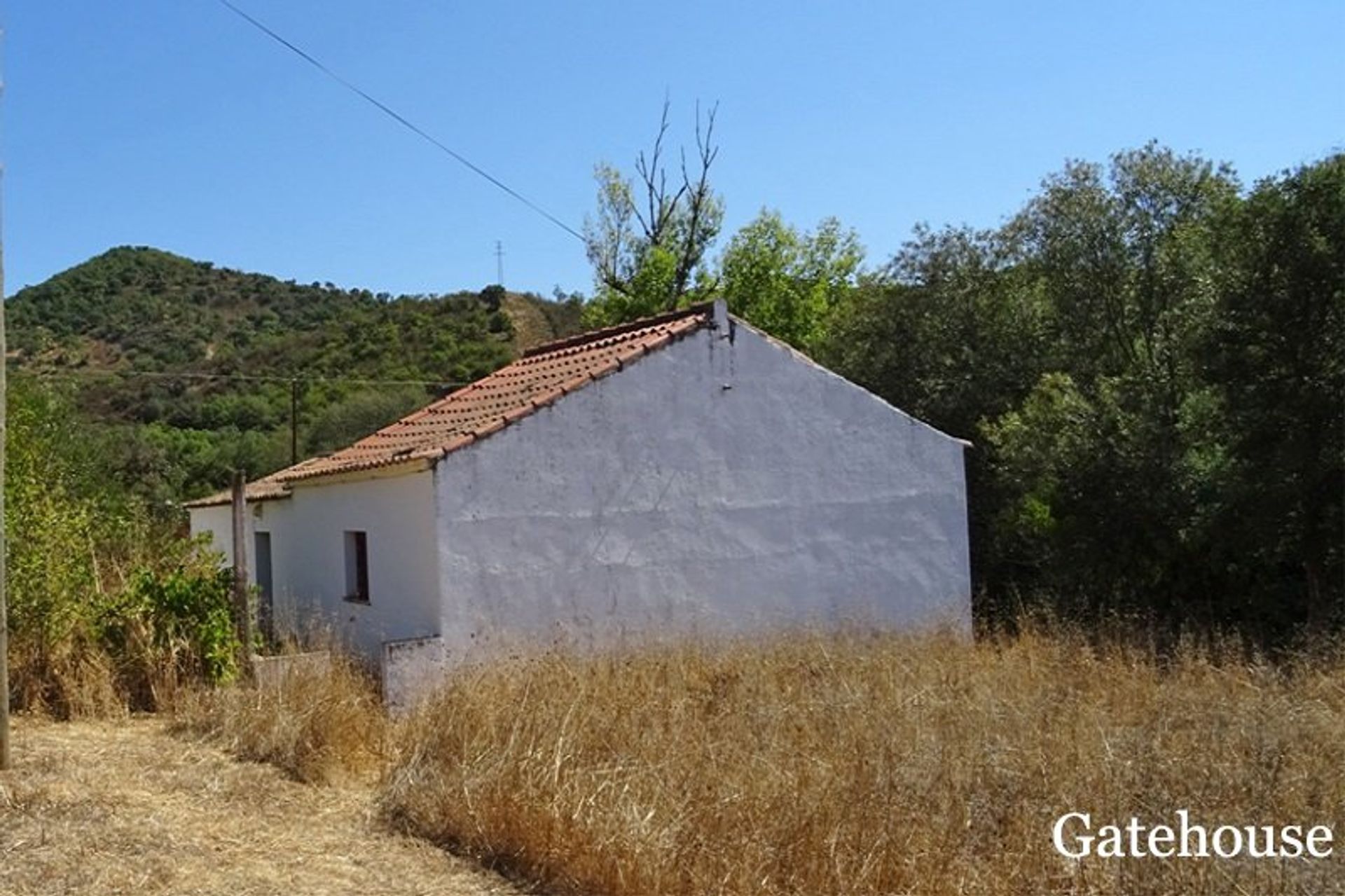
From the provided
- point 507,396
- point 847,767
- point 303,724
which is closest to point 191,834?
point 303,724

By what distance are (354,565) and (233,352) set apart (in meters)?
37.7

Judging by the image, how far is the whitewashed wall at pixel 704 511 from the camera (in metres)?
13.1

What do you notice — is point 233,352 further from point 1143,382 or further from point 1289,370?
point 1289,370

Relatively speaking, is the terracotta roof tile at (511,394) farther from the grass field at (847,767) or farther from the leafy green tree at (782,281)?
the leafy green tree at (782,281)

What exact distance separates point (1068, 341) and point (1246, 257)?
31.8 ft

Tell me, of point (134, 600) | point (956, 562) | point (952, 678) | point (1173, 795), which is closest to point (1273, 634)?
point (956, 562)

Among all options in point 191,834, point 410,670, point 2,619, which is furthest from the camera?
point 410,670

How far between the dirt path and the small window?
5.12m

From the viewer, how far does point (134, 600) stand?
1262cm

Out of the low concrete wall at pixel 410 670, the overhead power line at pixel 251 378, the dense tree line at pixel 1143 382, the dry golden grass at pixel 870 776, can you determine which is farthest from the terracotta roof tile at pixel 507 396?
the overhead power line at pixel 251 378

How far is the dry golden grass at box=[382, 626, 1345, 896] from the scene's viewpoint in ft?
20.1

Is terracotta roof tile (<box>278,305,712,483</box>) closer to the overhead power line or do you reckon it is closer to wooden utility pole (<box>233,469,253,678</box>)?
wooden utility pole (<box>233,469,253,678</box>)

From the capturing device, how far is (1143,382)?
21.2 meters

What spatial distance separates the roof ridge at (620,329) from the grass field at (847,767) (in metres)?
5.31
